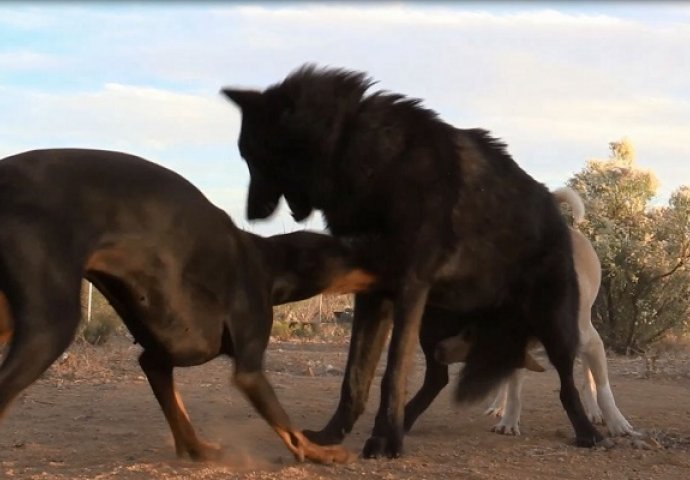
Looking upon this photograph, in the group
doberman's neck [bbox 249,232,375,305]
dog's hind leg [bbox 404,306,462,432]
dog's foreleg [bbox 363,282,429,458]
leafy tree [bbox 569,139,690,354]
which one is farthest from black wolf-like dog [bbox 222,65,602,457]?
leafy tree [bbox 569,139,690,354]

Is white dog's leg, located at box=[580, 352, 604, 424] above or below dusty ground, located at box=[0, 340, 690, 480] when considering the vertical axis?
above

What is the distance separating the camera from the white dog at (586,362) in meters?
6.29

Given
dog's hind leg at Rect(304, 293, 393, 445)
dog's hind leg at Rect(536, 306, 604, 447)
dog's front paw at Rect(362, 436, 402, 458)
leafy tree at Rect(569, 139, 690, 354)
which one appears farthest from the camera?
leafy tree at Rect(569, 139, 690, 354)

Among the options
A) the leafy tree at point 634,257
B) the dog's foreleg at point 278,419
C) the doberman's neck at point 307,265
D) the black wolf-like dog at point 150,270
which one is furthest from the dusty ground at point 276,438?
the leafy tree at point 634,257

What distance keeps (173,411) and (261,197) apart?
135cm

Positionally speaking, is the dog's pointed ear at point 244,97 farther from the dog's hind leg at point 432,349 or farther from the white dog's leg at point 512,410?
the white dog's leg at point 512,410

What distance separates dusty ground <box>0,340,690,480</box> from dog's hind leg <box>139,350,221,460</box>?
12 centimetres

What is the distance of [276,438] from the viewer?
629cm

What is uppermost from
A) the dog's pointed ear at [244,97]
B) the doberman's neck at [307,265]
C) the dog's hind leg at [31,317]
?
the dog's pointed ear at [244,97]

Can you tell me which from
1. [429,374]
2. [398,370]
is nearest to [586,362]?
[429,374]

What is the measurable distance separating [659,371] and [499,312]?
219 inches

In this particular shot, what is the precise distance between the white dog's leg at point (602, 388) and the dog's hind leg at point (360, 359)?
182cm

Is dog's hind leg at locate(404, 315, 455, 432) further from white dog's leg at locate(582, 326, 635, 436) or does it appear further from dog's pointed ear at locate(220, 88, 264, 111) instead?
dog's pointed ear at locate(220, 88, 264, 111)

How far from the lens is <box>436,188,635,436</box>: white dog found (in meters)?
6.29
